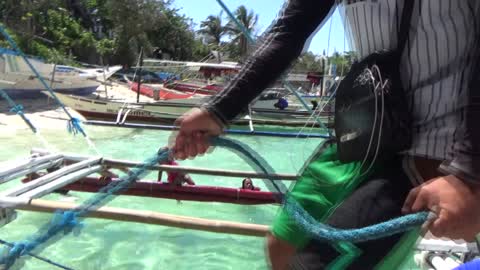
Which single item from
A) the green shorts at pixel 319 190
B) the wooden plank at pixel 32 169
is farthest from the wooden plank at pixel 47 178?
the green shorts at pixel 319 190

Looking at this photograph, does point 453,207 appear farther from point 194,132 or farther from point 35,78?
point 35,78

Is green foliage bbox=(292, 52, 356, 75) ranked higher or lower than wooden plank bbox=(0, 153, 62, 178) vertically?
higher

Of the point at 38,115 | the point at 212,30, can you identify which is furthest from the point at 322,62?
the point at 212,30

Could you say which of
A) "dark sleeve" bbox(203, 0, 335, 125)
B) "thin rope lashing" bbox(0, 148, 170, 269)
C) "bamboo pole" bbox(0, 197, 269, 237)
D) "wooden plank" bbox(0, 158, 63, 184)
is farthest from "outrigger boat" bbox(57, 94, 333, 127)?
"dark sleeve" bbox(203, 0, 335, 125)

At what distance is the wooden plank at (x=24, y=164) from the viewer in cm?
255

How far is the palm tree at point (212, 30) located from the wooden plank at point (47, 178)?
121 feet

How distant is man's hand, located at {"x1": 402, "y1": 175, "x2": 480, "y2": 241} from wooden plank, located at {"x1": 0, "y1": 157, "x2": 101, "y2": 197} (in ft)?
6.02

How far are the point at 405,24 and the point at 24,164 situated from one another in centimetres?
234

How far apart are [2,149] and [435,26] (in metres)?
8.80

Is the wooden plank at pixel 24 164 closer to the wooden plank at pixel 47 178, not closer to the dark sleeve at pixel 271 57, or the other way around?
the wooden plank at pixel 47 178

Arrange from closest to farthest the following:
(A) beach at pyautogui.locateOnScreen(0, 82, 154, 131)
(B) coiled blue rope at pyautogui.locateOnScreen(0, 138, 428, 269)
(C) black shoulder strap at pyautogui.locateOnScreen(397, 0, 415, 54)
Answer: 1. (B) coiled blue rope at pyautogui.locateOnScreen(0, 138, 428, 269)
2. (C) black shoulder strap at pyautogui.locateOnScreen(397, 0, 415, 54)
3. (A) beach at pyautogui.locateOnScreen(0, 82, 154, 131)

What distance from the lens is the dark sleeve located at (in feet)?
3.97

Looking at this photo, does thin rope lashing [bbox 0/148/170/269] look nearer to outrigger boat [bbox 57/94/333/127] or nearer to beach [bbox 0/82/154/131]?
outrigger boat [bbox 57/94/333/127]

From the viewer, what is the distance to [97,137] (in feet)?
34.3
